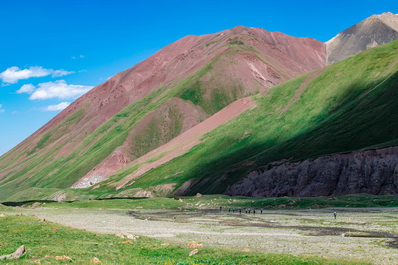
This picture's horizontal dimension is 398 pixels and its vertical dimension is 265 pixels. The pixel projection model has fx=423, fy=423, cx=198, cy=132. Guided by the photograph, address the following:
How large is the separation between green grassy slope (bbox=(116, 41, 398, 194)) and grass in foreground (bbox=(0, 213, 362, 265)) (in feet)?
262

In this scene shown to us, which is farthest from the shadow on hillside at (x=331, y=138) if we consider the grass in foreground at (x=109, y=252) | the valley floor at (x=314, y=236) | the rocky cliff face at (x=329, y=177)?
the grass in foreground at (x=109, y=252)

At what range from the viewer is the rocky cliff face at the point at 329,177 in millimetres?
95625

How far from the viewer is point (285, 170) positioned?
118 metres

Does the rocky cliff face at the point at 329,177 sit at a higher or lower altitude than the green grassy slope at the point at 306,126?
lower

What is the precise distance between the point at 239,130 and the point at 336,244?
139329 mm

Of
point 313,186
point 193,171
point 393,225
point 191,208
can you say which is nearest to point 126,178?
point 193,171

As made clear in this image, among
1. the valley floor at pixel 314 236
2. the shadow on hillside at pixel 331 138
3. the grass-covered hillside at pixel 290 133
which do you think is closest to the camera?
the valley floor at pixel 314 236

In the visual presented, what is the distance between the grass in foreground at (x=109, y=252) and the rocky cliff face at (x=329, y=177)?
237 ft

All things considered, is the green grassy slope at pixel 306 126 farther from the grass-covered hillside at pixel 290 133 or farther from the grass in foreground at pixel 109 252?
the grass in foreground at pixel 109 252

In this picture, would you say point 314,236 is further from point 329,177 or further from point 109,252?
point 329,177

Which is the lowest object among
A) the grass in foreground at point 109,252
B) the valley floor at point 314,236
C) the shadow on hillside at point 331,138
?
the valley floor at point 314,236

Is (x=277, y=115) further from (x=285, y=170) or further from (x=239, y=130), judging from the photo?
(x=285, y=170)

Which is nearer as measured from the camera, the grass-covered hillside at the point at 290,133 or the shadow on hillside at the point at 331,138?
the shadow on hillside at the point at 331,138

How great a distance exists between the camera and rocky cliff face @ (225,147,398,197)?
314 ft
